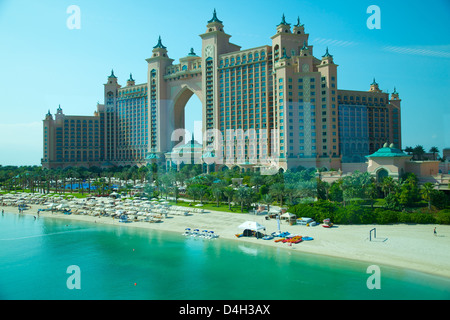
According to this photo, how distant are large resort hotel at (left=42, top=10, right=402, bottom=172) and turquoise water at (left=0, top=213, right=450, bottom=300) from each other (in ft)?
162

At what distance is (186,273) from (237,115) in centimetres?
7536

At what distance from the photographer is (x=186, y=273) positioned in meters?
30.4

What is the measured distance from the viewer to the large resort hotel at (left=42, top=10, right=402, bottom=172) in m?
83.3

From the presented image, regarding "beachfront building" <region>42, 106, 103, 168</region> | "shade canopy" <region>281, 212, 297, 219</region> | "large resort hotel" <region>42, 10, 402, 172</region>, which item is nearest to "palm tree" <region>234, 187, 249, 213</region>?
"shade canopy" <region>281, 212, 297, 219</region>

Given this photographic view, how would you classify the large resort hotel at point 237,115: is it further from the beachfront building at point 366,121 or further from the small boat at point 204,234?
the small boat at point 204,234

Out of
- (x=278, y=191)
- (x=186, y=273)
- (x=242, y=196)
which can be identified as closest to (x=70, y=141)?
(x=242, y=196)

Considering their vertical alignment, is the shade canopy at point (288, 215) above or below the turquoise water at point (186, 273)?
above

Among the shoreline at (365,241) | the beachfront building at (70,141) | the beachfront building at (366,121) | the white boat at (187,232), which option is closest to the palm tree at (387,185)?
the shoreline at (365,241)

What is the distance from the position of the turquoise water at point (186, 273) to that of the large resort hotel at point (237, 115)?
49475 millimetres

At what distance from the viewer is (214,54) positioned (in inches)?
4215

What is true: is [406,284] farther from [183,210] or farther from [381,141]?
[381,141]

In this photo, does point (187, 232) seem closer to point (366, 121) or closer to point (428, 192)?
point (428, 192)

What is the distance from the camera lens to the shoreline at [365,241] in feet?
103
